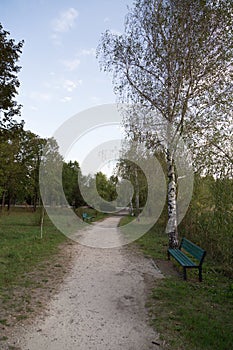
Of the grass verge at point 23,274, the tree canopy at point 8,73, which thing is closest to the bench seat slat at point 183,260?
the grass verge at point 23,274

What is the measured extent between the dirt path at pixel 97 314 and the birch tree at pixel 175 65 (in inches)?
145

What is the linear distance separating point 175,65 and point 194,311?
797cm

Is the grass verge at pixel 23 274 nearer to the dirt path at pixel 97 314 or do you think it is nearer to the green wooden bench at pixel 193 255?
the dirt path at pixel 97 314

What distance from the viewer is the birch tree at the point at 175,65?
886cm

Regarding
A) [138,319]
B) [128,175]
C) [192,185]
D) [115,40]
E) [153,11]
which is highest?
[153,11]

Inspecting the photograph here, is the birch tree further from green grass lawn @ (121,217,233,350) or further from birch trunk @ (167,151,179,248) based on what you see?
green grass lawn @ (121,217,233,350)

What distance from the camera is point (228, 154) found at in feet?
23.5

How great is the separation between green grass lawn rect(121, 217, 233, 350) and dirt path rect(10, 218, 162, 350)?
0.81ft

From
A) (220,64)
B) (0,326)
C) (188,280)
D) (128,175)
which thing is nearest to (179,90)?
(220,64)

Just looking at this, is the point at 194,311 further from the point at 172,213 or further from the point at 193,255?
→ the point at 172,213

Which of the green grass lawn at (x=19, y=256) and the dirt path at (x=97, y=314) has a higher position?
the green grass lawn at (x=19, y=256)

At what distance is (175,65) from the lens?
9.55 m

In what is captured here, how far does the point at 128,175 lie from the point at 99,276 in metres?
22.7

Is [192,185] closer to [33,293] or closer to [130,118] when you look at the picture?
[130,118]
